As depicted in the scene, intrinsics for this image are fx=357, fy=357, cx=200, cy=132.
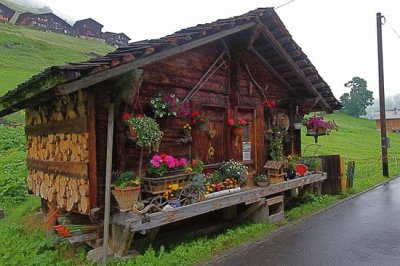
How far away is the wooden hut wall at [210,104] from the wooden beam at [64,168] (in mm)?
643

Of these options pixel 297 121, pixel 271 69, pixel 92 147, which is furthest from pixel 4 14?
pixel 92 147

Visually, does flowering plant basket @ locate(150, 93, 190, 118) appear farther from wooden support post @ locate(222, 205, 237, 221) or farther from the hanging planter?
the hanging planter

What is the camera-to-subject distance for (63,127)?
22.9 feet

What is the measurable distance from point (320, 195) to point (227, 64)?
5438 millimetres

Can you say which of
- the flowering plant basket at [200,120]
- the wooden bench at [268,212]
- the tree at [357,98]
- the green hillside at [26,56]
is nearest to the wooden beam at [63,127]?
the flowering plant basket at [200,120]

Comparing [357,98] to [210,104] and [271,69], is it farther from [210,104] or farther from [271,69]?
[210,104]

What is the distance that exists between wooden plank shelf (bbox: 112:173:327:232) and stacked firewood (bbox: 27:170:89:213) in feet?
2.25

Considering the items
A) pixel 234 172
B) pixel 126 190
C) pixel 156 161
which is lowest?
pixel 126 190

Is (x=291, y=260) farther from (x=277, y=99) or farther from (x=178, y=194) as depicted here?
(x=277, y=99)

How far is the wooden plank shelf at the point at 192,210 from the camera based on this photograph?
5831 mm

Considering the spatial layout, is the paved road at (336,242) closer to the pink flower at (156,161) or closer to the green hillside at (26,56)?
the pink flower at (156,161)

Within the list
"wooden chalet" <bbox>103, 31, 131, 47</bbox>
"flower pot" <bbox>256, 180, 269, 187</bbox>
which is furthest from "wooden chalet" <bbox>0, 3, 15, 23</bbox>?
"flower pot" <bbox>256, 180, 269, 187</bbox>

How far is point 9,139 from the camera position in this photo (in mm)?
19984

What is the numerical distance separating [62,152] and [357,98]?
85591mm
